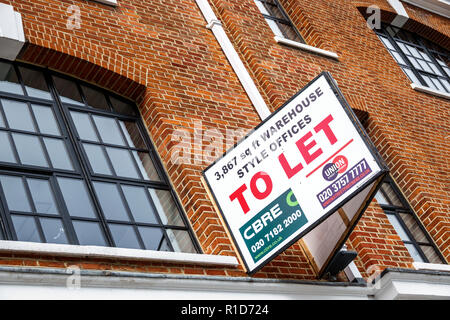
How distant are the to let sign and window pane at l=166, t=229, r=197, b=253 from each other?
0.73 metres

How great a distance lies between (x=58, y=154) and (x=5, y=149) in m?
0.55

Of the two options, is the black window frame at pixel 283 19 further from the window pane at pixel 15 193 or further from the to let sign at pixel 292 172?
the window pane at pixel 15 193

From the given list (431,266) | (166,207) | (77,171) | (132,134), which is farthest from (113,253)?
(431,266)

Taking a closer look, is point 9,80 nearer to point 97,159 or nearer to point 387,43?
point 97,159

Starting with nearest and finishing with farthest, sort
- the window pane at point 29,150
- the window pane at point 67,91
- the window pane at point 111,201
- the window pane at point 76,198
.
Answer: the window pane at point 76,198, the window pane at point 29,150, the window pane at point 111,201, the window pane at point 67,91

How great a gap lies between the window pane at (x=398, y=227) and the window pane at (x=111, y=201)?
413 cm

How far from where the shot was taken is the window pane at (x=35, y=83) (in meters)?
7.48

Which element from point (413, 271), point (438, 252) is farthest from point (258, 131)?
point (438, 252)

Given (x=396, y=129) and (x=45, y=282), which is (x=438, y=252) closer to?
(x=396, y=129)

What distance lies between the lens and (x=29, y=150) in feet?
22.4

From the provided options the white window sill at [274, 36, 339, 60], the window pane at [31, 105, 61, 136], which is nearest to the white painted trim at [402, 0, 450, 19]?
the white window sill at [274, 36, 339, 60]

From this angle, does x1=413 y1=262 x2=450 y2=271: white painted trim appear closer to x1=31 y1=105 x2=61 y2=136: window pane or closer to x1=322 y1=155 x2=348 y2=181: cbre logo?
x1=322 y1=155 x2=348 y2=181: cbre logo

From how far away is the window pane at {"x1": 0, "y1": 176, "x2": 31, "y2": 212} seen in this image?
20.4 feet

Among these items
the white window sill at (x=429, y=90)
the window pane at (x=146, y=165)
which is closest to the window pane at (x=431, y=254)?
the white window sill at (x=429, y=90)
